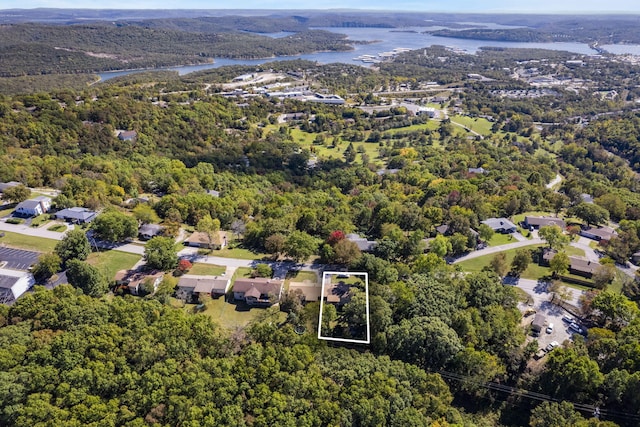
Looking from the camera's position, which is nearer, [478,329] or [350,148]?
[478,329]

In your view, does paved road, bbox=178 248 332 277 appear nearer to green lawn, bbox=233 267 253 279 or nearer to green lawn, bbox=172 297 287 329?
green lawn, bbox=233 267 253 279

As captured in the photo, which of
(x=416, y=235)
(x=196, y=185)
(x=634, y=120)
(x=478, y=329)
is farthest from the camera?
(x=634, y=120)

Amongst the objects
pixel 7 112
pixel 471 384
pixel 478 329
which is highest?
pixel 7 112

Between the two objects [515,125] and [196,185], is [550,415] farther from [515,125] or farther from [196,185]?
[515,125]

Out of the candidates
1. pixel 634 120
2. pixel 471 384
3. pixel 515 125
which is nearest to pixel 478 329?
pixel 471 384

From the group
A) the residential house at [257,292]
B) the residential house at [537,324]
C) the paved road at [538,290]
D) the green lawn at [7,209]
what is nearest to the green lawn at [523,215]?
the paved road at [538,290]

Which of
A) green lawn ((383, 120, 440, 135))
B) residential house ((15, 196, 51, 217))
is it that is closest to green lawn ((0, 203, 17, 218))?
residential house ((15, 196, 51, 217))

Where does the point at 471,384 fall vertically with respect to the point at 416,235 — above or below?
below
